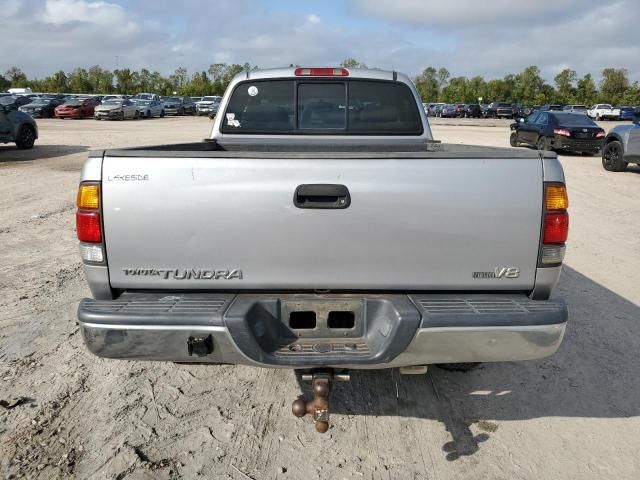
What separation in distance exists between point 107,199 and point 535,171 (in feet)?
7.00

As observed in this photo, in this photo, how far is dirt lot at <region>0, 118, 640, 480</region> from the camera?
2.87 metres

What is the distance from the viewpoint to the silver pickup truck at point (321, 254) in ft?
8.42

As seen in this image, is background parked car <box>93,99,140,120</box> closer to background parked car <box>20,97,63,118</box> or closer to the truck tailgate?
background parked car <box>20,97,63,118</box>

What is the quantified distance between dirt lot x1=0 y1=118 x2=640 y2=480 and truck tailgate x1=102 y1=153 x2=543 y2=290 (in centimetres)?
104

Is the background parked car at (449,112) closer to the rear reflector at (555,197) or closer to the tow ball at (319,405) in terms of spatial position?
the rear reflector at (555,197)

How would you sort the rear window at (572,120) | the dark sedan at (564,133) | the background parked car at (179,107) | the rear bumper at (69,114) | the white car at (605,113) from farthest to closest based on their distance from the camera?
1. the white car at (605,113)
2. the background parked car at (179,107)
3. the rear bumper at (69,114)
4. the rear window at (572,120)
5. the dark sedan at (564,133)

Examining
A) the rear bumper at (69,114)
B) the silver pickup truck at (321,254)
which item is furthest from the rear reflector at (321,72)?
the rear bumper at (69,114)

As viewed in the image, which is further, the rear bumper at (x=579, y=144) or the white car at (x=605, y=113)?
the white car at (x=605, y=113)

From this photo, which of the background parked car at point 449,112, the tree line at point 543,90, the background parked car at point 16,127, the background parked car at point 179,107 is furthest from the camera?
the tree line at point 543,90

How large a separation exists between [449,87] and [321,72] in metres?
102

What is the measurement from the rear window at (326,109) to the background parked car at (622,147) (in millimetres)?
10912

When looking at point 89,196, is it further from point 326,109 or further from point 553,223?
point 326,109

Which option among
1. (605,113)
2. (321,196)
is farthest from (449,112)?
(321,196)

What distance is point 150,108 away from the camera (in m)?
44.9
